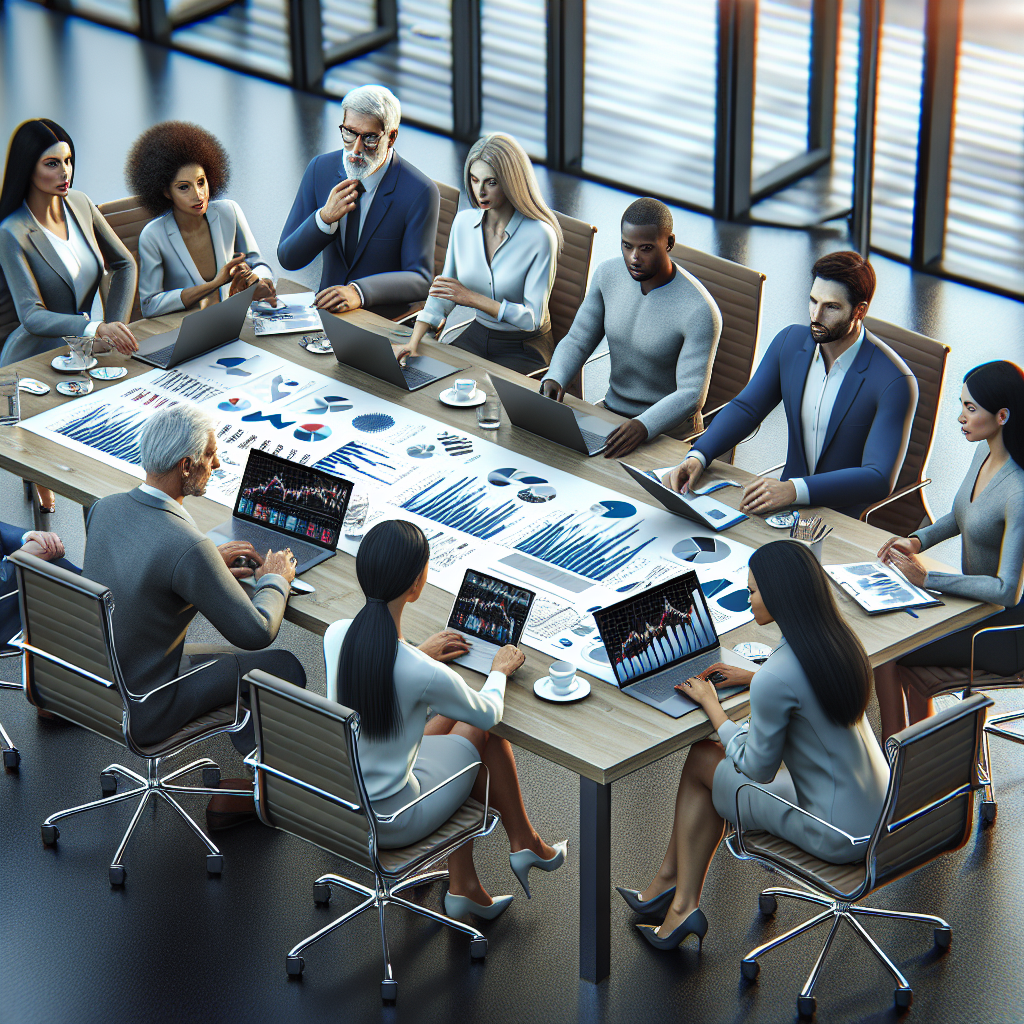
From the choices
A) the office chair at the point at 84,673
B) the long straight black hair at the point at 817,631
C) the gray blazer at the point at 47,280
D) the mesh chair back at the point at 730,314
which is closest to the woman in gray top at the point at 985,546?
the long straight black hair at the point at 817,631

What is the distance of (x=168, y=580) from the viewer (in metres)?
4.60

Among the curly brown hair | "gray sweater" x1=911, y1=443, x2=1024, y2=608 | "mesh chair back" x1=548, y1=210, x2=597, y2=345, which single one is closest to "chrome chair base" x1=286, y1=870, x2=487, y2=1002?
"gray sweater" x1=911, y1=443, x2=1024, y2=608

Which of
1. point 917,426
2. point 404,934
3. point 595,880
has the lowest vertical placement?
point 404,934

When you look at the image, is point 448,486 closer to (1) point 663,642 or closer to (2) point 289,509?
(2) point 289,509

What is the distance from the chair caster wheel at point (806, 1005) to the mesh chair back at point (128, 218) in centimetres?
450

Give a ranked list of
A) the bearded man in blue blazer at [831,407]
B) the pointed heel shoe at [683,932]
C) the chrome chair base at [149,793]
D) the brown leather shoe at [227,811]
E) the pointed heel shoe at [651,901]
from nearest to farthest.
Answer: the pointed heel shoe at [683,932] < the pointed heel shoe at [651,901] < the chrome chair base at [149,793] < the brown leather shoe at [227,811] < the bearded man in blue blazer at [831,407]

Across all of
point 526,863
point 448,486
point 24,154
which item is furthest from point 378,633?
point 24,154

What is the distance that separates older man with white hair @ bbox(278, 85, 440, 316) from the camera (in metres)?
6.73

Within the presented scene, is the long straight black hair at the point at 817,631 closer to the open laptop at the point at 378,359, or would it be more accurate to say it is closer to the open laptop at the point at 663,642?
the open laptop at the point at 663,642

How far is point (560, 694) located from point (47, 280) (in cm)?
346

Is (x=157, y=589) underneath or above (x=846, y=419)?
underneath

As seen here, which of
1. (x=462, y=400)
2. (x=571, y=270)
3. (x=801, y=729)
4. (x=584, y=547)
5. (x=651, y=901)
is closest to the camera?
(x=801, y=729)

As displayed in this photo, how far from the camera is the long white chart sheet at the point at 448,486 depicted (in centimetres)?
489

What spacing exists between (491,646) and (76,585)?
3.99 ft
